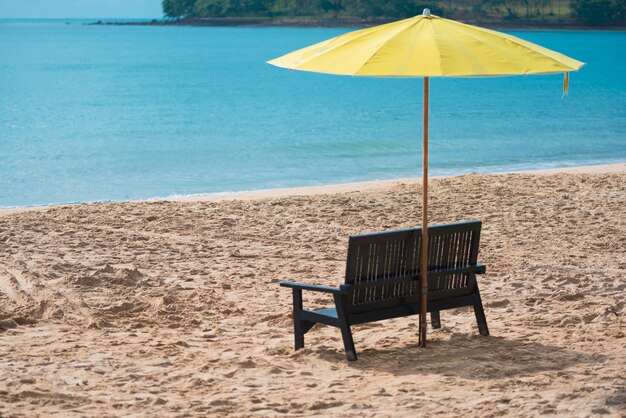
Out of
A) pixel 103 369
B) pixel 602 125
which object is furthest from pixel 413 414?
pixel 602 125

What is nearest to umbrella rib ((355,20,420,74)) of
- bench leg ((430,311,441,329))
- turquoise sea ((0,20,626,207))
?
bench leg ((430,311,441,329))

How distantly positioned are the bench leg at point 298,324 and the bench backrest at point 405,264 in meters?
0.44

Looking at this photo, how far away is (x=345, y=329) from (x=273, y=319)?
1.35 metres

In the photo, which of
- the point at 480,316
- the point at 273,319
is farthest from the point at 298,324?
the point at 480,316

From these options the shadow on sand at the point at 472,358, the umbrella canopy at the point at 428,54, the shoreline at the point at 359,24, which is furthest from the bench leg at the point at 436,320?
the shoreline at the point at 359,24

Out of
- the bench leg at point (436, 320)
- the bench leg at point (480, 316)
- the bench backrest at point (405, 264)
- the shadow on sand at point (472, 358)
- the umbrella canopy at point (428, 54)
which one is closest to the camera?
the umbrella canopy at point (428, 54)

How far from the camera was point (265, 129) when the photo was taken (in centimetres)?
3150

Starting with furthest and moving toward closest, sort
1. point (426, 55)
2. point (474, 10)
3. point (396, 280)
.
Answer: point (474, 10), point (396, 280), point (426, 55)

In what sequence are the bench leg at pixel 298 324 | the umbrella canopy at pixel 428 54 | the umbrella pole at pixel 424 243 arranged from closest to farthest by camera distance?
1. the umbrella canopy at pixel 428 54
2. the umbrella pole at pixel 424 243
3. the bench leg at pixel 298 324

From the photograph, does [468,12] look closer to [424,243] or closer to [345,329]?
[424,243]

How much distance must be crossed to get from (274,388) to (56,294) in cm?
279

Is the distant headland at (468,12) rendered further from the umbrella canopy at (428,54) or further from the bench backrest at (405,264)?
the umbrella canopy at (428,54)

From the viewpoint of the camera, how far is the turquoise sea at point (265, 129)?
20688 millimetres

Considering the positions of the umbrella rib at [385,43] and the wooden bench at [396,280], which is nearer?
the umbrella rib at [385,43]
